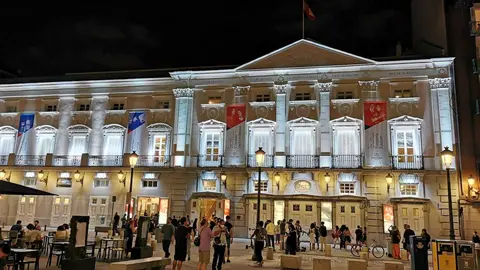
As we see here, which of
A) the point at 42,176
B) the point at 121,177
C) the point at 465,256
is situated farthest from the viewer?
the point at 42,176

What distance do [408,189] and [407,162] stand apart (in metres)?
1.62

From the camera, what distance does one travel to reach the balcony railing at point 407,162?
24938 millimetres

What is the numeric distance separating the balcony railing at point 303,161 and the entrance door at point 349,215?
2879mm

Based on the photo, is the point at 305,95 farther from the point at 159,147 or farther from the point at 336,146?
the point at 159,147

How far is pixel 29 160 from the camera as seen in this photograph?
31.2 metres

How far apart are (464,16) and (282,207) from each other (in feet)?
53.8

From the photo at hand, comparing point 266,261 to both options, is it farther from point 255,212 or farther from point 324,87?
point 324,87

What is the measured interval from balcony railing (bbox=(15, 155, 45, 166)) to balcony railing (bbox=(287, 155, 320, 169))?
59.9 feet

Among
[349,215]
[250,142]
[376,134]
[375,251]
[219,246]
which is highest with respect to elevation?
[376,134]

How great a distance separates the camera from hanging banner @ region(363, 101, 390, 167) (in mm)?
25578

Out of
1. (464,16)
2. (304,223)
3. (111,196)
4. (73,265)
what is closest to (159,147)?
(111,196)

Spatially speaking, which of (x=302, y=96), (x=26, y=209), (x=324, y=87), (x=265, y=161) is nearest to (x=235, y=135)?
(x=265, y=161)

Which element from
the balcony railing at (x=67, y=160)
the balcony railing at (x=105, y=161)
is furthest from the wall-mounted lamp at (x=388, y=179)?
the balcony railing at (x=67, y=160)

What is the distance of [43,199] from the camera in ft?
99.3
